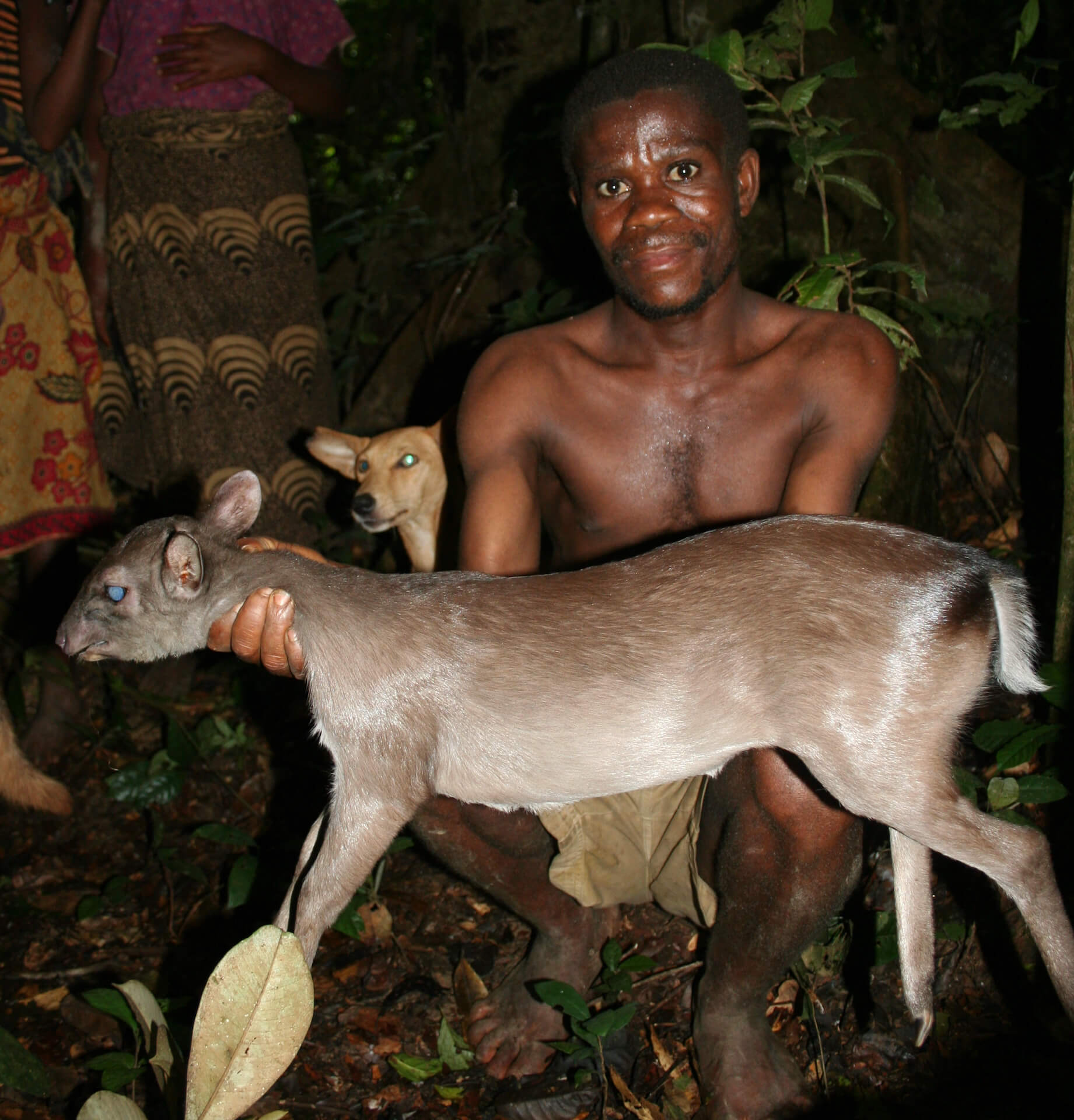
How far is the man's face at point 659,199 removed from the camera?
3424 mm

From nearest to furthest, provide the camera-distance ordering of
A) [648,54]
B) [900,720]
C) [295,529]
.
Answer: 1. [900,720]
2. [648,54]
3. [295,529]

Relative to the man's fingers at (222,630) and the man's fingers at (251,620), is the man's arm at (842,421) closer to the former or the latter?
the man's fingers at (251,620)

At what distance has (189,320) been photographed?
553 centimetres

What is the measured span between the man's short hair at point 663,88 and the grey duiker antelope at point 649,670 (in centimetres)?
155

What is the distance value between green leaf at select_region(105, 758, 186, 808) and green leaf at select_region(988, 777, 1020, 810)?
3.89 meters

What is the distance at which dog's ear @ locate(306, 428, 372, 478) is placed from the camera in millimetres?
5367

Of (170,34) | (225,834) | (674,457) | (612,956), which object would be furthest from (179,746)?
(170,34)

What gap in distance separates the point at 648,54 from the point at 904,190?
3440 millimetres

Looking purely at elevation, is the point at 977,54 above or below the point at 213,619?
above

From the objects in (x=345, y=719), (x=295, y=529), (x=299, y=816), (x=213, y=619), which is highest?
(x=213, y=619)

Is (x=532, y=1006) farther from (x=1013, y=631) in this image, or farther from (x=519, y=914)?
(x=1013, y=631)

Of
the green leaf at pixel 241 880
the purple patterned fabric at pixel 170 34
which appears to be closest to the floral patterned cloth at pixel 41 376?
the purple patterned fabric at pixel 170 34

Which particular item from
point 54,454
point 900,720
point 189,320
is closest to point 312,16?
point 189,320

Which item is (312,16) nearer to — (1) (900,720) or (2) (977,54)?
(1) (900,720)
